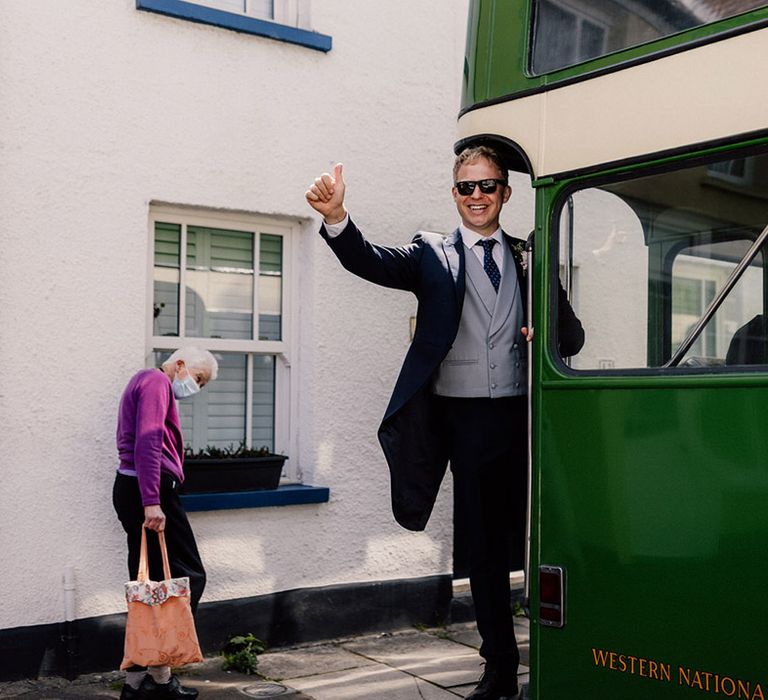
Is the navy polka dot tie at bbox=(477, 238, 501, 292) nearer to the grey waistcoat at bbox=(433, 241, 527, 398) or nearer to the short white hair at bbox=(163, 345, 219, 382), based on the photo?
the grey waistcoat at bbox=(433, 241, 527, 398)

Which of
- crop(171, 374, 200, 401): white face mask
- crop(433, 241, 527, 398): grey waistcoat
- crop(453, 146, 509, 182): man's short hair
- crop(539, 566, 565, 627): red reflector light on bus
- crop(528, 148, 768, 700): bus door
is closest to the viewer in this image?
crop(528, 148, 768, 700): bus door

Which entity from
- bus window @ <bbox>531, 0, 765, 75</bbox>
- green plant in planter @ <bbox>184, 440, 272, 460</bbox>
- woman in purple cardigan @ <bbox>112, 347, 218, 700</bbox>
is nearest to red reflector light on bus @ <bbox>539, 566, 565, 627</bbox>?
bus window @ <bbox>531, 0, 765, 75</bbox>

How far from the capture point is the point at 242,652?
215 inches

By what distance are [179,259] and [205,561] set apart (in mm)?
1634

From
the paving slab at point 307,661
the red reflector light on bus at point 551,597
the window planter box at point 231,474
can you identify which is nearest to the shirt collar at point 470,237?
the red reflector light on bus at point 551,597

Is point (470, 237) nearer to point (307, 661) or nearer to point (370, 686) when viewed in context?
point (370, 686)

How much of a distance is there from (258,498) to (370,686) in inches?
46.0

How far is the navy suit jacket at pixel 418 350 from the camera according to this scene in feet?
12.5

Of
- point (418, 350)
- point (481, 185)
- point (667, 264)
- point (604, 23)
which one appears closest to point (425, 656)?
point (418, 350)

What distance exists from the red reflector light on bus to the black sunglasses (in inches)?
53.7

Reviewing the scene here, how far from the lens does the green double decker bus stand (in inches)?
112

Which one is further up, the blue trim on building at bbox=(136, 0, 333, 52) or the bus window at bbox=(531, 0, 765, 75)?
the blue trim on building at bbox=(136, 0, 333, 52)

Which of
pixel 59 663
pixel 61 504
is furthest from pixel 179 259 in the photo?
pixel 59 663

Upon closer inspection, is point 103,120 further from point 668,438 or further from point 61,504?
point 668,438
